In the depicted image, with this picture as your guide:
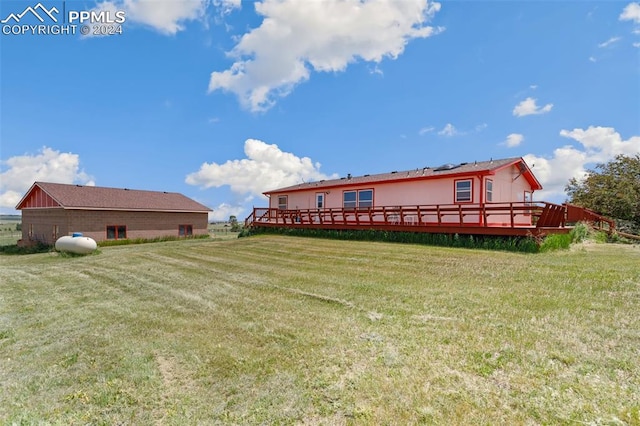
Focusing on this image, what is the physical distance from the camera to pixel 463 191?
49.0ft

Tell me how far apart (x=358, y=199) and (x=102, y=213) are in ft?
61.4

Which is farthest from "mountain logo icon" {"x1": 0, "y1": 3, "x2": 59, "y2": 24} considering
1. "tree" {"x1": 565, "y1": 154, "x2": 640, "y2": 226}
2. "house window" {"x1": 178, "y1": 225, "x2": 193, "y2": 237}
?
"tree" {"x1": 565, "y1": 154, "x2": 640, "y2": 226}

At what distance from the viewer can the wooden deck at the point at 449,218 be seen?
11.3 m

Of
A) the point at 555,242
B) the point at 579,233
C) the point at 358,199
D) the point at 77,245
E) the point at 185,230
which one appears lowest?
the point at 77,245

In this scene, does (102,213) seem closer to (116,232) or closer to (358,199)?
(116,232)

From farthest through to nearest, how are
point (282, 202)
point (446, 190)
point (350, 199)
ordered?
1. point (282, 202)
2. point (350, 199)
3. point (446, 190)

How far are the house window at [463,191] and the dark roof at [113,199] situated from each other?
75.0ft

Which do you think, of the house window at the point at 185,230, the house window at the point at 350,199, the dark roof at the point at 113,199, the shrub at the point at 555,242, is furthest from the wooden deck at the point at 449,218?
the dark roof at the point at 113,199

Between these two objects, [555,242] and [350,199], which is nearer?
[555,242]

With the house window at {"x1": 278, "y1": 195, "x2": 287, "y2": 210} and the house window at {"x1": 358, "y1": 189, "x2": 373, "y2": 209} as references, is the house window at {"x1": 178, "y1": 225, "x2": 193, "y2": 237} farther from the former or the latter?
the house window at {"x1": 358, "y1": 189, "x2": 373, "y2": 209}

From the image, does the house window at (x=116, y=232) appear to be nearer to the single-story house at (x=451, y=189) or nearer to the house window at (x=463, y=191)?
the single-story house at (x=451, y=189)

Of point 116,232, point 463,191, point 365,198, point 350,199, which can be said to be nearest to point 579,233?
point 463,191

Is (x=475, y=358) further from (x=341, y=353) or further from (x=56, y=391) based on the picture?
(x=56, y=391)

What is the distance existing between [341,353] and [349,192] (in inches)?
636
